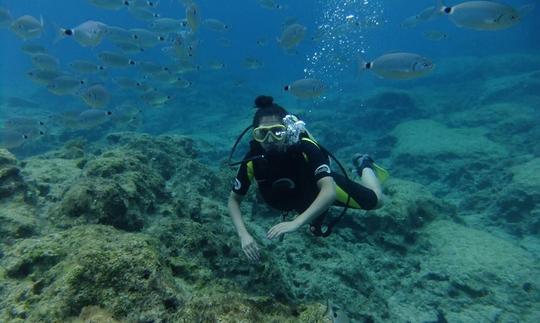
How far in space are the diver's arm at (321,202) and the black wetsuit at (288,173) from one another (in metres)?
0.10

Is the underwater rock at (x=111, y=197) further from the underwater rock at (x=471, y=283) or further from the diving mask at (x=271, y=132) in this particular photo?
the underwater rock at (x=471, y=283)

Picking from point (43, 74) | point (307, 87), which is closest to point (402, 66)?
point (307, 87)

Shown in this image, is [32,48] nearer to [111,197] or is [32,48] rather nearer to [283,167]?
[111,197]

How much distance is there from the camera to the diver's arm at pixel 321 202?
3458 millimetres

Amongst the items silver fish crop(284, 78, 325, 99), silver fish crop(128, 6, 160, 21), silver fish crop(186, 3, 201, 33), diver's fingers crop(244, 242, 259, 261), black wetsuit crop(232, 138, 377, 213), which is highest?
silver fish crop(128, 6, 160, 21)

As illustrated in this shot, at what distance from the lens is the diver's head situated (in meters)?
3.88

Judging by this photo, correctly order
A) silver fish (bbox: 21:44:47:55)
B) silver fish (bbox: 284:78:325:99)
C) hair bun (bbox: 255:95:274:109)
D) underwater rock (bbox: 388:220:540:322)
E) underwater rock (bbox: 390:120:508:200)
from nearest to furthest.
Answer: hair bun (bbox: 255:95:274:109) < underwater rock (bbox: 388:220:540:322) < silver fish (bbox: 284:78:325:99) < underwater rock (bbox: 390:120:508:200) < silver fish (bbox: 21:44:47:55)

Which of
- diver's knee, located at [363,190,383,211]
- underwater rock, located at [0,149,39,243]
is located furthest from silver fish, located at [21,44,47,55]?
diver's knee, located at [363,190,383,211]

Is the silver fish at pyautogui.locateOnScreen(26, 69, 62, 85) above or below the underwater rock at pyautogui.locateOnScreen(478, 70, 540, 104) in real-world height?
above

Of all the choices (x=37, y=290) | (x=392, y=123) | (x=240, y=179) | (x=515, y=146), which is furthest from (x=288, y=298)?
(x=392, y=123)

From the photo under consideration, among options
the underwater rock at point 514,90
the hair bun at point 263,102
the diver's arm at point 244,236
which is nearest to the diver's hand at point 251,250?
the diver's arm at point 244,236

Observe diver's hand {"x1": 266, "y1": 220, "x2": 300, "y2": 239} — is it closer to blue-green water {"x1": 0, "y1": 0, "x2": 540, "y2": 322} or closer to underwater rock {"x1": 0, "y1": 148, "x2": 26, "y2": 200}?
blue-green water {"x1": 0, "y1": 0, "x2": 540, "y2": 322}

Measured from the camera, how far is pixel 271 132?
12.6 ft

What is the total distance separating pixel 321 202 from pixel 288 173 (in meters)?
0.64
